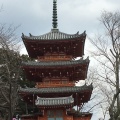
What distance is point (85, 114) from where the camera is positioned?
27531mm

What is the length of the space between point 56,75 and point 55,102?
3.18m

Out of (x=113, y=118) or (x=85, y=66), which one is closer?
(x=113, y=118)

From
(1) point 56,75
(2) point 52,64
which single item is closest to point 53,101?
(1) point 56,75

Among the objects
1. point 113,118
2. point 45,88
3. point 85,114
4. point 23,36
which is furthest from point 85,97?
point 23,36

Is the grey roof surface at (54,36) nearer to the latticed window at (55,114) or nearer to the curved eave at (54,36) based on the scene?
the curved eave at (54,36)

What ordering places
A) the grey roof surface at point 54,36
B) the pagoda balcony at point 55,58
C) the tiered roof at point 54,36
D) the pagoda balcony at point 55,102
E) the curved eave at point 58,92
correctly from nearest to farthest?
the pagoda balcony at point 55,102, the curved eave at point 58,92, the tiered roof at point 54,36, the grey roof surface at point 54,36, the pagoda balcony at point 55,58

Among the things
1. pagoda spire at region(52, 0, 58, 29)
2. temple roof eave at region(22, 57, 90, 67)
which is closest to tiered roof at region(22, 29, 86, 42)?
pagoda spire at region(52, 0, 58, 29)

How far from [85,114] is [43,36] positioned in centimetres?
827

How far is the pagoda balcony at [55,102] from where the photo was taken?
26.1 meters

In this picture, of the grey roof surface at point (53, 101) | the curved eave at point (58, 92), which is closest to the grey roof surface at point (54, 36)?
the curved eave at point (58, 92)

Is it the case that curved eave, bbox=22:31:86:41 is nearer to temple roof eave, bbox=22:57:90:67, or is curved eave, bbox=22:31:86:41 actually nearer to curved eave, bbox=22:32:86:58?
curved eave, bbox=22:32:86:58

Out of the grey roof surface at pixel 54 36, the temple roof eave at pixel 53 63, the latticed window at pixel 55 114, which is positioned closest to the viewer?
the latticed window at pixel 55 114

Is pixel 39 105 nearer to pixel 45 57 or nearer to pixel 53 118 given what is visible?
A: pixel 53 118

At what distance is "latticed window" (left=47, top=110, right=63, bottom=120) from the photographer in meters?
26.9
